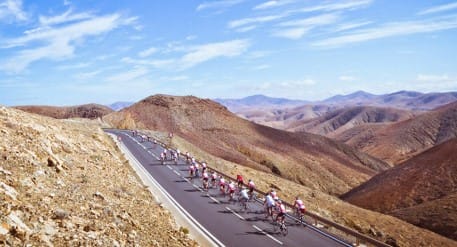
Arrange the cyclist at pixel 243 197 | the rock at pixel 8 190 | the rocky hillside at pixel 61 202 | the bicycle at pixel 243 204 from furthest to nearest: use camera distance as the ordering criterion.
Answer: the bicycle at pixel 243 204 → the cyclist at pixel 243 197 → the rock at pixel 8 190 → the rocky hillside at pixel 61 202

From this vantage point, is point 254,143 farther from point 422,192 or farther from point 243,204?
point 243,204

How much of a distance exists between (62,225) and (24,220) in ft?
3.62

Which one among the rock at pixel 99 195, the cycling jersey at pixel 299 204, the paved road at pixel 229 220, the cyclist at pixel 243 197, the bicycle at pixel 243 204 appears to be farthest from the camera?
the bicycle at pixel 243 204

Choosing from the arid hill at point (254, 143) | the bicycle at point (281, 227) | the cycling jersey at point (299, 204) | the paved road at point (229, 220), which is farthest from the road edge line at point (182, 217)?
the arid hill at point (254, 143)

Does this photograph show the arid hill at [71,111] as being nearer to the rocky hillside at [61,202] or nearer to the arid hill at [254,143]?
the arid hill at [254,143]

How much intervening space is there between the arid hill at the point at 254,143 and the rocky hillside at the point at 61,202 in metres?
54.8

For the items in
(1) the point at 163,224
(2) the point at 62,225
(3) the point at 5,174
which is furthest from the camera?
(1) the point at 163,224

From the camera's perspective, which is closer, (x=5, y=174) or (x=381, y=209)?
(x=5, y=174)

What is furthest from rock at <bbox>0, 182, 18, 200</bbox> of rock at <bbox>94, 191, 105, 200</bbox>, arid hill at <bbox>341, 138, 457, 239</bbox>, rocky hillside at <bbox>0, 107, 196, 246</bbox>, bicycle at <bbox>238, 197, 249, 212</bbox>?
arid hill at <bbox>341, 138, 457, 239</bbox>

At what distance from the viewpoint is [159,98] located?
12800 cm

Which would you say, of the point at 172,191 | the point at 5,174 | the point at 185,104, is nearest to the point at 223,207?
the point at 172,191

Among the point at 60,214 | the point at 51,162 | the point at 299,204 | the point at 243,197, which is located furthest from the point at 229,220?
the point at 60,214

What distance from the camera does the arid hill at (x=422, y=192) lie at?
4631 centimetres

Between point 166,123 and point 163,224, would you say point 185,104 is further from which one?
point 163,224
